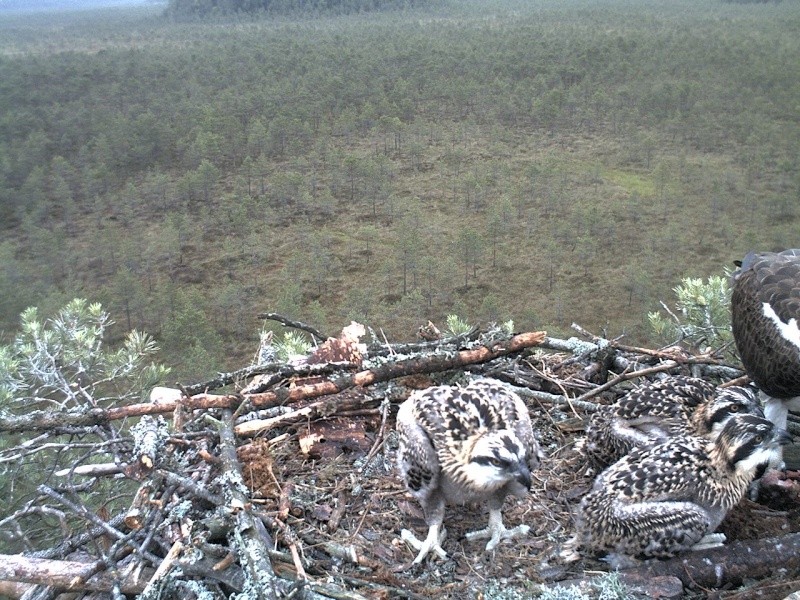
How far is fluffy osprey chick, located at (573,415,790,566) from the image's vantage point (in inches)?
136

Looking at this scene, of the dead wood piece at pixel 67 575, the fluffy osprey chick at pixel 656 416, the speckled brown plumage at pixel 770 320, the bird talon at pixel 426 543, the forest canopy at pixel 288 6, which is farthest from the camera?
the forest canopy at pixel 288 6

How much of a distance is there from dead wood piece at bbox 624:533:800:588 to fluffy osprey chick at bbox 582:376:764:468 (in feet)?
2.09

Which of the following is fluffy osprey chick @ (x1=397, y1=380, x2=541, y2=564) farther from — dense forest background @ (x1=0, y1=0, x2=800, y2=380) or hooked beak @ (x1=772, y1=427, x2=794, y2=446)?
dense forest background @ (x1=0, y1=0, x2=800, y2=380)

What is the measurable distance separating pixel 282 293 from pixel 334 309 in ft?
6.65

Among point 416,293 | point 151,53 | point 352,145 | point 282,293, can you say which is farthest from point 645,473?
point 151,53

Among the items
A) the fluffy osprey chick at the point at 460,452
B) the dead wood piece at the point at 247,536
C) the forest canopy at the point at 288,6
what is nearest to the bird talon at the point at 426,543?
the fluffy osprey chick at the point at 460,452

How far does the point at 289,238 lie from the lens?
29.1 meters

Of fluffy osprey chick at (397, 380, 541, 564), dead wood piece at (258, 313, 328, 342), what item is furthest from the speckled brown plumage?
dead wood piece at (258, 313, 328, 342)

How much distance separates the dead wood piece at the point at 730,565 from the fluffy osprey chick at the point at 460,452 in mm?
750

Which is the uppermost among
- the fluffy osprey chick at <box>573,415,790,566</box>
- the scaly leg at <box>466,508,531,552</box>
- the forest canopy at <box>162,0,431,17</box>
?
the fluffy osprey chick at <box>573,415,790,566</box>

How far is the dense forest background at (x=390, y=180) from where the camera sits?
79.1 ft

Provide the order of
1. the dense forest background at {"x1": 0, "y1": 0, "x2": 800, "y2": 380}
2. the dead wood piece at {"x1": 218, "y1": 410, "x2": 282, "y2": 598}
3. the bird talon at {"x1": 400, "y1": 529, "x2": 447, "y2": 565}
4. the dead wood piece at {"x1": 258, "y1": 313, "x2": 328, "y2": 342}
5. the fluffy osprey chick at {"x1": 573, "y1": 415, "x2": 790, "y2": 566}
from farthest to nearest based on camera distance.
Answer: the dense forest background at {"x1": 0, "y1": 0, "x2": 800, "y2": 380}
the dead wood piece at {"x1": 258, "y1": 313, "x2": 328, "y2": 342}
the bird talon at {"x1": 400, "y1": 529, "x2": 447, "y2": 565}
the fluffy osprey chick at {"x1": 573, "y1": 415, "x2": 790, "y2": 566}
the dead wood piece at {"x1": 218, "y1": 410, "x2": 282, "y2": 598}

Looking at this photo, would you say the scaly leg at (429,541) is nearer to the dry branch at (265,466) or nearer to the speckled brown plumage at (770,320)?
the dry branch at (265,466)

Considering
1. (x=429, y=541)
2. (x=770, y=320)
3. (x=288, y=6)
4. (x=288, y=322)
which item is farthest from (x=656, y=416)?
(x=288, y=6)
